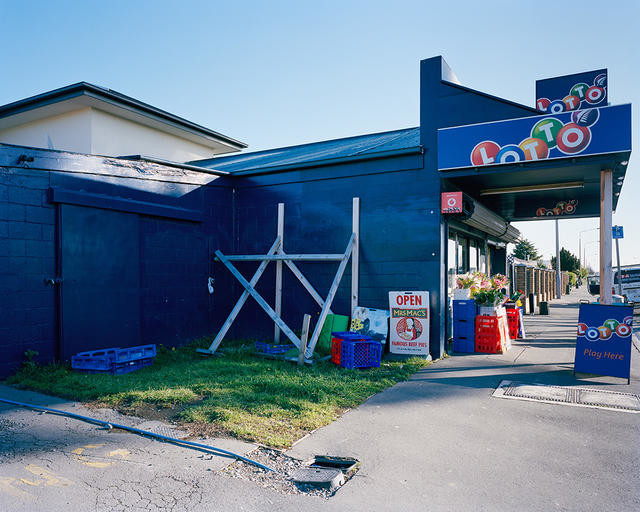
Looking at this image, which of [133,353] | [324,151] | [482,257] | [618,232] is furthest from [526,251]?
[133,353]

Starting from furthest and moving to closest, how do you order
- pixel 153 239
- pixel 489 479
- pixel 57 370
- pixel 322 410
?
pixel 153 239
pixel 57 370
pixel 322 410
pixel 489 479

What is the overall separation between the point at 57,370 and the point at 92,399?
1.74 meters

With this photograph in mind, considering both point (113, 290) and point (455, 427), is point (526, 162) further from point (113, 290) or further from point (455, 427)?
point (113, 290)

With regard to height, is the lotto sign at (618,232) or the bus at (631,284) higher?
the lotto sign at (618,232)

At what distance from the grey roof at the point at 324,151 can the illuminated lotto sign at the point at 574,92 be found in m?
2.56

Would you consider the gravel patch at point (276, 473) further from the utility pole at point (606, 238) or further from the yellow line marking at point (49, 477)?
the utility pole at point (606, 238)

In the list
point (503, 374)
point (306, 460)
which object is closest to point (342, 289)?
point (503, 374)

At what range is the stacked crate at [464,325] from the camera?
31.6 ft

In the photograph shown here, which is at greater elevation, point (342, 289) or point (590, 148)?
point (590, 148)

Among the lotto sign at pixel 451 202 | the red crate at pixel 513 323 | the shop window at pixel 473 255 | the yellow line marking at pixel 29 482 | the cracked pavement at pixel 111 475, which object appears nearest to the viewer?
the cracked pavement at pixel 111 475

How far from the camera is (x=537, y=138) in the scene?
26.6 feet

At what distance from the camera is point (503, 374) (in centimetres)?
766

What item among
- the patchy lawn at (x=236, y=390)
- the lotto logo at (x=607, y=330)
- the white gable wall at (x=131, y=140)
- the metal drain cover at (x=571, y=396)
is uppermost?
the white gable wall at (x=131, y=140)

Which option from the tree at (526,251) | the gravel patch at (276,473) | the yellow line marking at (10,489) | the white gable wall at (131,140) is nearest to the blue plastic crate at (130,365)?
the yellow line marking at (10,489)
